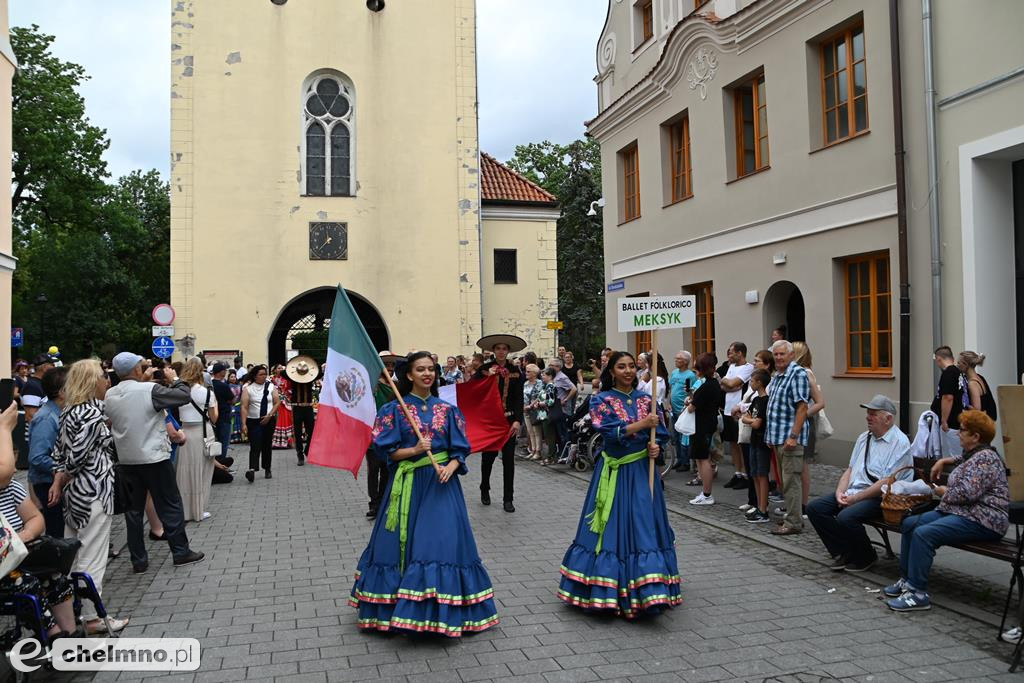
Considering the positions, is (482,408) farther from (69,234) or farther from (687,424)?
(69,234)

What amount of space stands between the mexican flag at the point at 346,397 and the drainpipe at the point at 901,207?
27.1 feet

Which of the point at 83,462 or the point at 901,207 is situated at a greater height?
the point at 901,207

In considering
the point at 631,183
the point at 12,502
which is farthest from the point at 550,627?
the point at 631,183

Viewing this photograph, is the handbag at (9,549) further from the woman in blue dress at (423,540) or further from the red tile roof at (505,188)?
the red tile roof at (505,188)

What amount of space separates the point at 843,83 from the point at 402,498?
35.6ft

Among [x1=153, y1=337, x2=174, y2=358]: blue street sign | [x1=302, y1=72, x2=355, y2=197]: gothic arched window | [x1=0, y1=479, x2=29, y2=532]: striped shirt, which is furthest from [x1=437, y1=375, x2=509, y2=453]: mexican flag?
[x1=302, y1=72, x2=355, y2=197]: gothic arched window

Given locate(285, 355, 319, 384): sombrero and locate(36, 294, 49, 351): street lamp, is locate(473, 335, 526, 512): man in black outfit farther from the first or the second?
locate(36, 294, 49, 351): street lamp

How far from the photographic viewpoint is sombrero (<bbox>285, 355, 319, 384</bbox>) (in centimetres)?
1669

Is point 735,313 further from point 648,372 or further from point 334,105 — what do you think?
point 334,105

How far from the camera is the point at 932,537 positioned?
6.10m

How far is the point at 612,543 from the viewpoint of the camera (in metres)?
6.07

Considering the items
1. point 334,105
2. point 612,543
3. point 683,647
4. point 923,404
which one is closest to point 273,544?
point 612,543

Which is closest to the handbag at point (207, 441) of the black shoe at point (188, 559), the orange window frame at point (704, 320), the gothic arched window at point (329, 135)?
the black shoe at point (188, 559)

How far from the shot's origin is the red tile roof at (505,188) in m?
31.6
